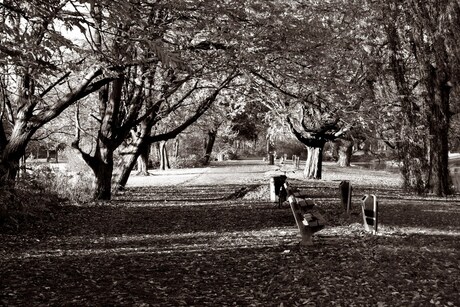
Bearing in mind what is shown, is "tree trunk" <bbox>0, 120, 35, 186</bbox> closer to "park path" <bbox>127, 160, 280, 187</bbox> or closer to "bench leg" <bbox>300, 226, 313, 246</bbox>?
"bench leg" <bbox>300, 226, 313, 246</bbox>

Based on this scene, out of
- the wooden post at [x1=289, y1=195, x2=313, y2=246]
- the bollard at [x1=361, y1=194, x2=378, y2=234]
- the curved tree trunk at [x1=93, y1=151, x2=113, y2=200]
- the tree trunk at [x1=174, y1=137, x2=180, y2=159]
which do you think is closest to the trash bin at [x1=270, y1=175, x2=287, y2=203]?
the bollard at [x1=361, y1=194, x2=378, y2=234]

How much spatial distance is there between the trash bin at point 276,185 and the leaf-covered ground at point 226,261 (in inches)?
76.6

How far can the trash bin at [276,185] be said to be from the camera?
15663 millimetres

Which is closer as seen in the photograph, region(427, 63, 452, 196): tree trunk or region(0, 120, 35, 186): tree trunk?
region(0, 120, 35, 186): tree trunk

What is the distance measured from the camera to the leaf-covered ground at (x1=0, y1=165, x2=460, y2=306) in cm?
619

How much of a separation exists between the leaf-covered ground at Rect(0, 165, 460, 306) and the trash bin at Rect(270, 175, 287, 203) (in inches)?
76.6

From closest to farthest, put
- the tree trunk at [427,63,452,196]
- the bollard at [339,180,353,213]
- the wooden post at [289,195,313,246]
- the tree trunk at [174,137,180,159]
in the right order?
the wooden post at [289,195,313,246] < the bollard at [339,180,353,213] < the tree trunk at [427,63,452,196] < the tree trunk at [174,137,180,159]

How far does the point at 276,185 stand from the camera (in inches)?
631

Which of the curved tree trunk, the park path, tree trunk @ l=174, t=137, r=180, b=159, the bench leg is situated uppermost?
tree trunk @ l=174, t=137, r=180, b=159

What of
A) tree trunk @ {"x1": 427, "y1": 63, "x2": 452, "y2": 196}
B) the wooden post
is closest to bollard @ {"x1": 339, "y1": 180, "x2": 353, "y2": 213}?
the wooden post

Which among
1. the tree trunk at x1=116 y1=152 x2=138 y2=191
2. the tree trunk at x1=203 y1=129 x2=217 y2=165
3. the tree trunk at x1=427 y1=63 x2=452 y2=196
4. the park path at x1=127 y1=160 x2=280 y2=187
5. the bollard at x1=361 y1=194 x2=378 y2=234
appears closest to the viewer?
the bollard at x1=361 y1=194 x2=378 y2=234

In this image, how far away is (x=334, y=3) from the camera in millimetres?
14953

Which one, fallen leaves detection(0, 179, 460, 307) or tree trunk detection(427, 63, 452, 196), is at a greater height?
tree trunk detection(427, 63, 452, 196)

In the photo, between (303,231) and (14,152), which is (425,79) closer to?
(303,231)
